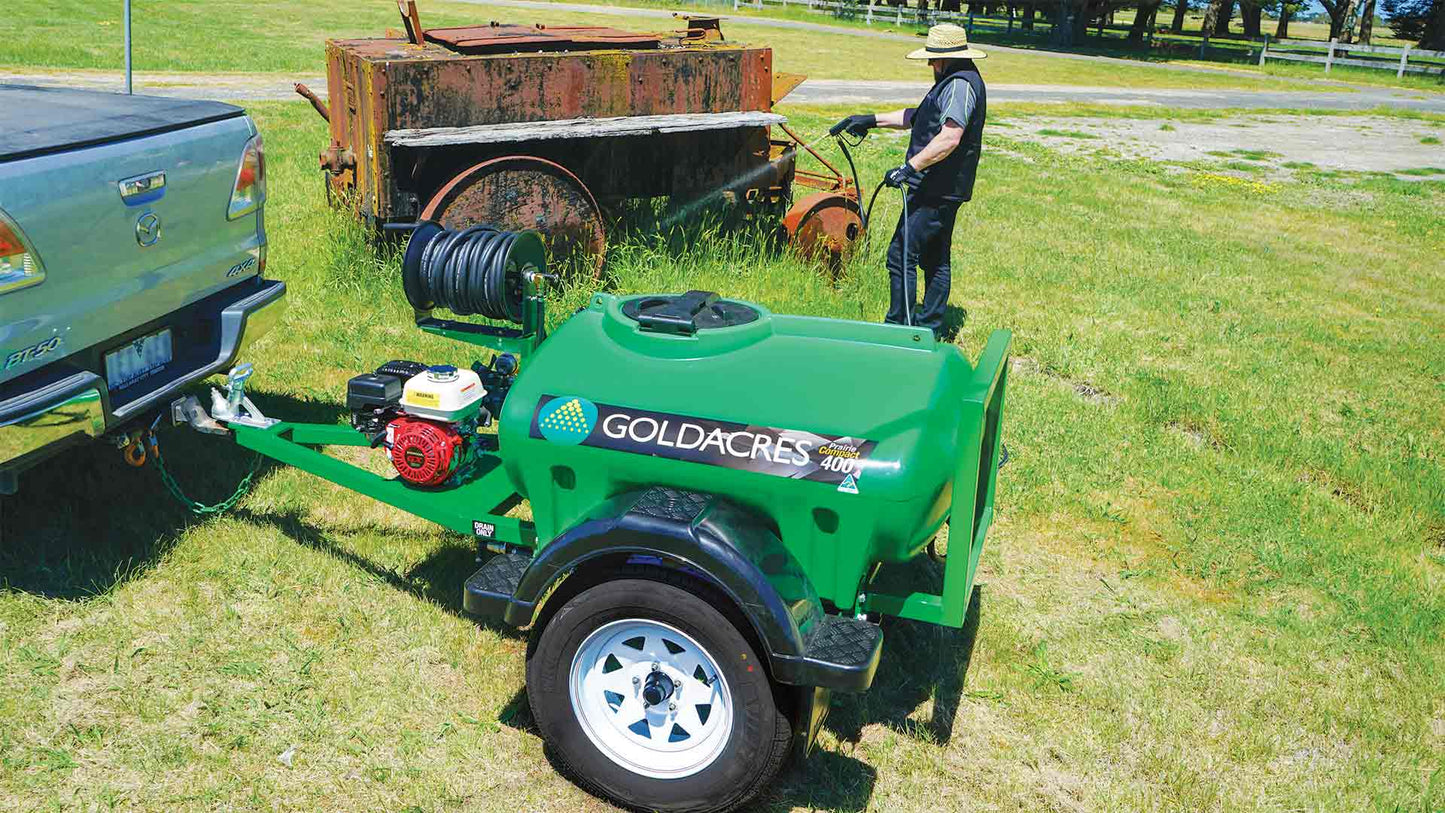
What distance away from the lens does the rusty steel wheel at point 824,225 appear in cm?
871

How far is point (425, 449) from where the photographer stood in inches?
165

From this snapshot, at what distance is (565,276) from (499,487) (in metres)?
3.88

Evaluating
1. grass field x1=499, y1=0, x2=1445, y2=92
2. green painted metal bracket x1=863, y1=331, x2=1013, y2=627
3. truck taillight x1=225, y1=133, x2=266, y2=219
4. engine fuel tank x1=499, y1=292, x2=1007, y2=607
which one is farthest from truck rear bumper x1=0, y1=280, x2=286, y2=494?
grass field x1=499, y1=0, x2=1445, y2=92

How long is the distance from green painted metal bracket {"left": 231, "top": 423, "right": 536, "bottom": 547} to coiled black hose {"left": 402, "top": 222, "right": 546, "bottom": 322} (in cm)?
59

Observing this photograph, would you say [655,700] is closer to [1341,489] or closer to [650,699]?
[650,699]

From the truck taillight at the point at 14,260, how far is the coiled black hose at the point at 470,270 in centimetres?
118

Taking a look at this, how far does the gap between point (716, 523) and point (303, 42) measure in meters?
27.1

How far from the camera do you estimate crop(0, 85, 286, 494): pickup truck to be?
A: 3779 millimetres

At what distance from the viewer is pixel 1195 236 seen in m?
11.8

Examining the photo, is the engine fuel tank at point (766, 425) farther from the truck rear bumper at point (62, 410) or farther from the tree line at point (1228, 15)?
the tree line at point (1228, 15)

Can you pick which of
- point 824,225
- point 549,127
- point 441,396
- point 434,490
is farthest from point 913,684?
point 824,225

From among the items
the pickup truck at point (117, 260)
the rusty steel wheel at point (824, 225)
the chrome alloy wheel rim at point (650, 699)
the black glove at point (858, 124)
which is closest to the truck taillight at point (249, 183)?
the pickup truck at point (117, 260)

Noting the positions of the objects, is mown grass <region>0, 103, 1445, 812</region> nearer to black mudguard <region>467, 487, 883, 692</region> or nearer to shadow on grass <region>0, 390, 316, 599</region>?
shadow on grass <region>0, 390, 316, 599</region>

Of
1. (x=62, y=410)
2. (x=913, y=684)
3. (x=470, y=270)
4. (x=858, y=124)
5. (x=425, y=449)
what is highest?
(x=858, y=124)
